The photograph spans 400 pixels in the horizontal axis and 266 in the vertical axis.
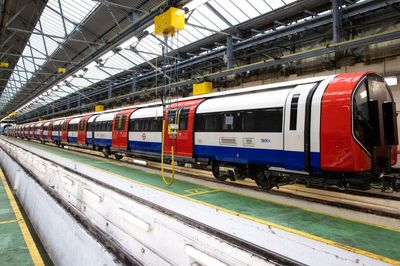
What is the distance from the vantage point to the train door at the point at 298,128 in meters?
6.54

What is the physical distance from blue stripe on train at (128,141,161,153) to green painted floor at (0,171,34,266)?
534 cm

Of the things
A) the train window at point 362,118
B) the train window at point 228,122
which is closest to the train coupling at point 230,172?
the train window at point 228,122

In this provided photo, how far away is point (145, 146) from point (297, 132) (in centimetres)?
756

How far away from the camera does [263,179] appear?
8070 millimetres

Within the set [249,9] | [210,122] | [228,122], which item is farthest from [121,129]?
[249,9]

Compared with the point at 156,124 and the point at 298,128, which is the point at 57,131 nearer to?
the point at 156,124

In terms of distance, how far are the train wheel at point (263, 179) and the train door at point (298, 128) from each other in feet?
3.30

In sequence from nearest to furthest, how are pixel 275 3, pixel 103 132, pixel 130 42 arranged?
pixel 130 42 < pixel 275 3 < pixel 103 132

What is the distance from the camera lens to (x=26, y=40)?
2025cm

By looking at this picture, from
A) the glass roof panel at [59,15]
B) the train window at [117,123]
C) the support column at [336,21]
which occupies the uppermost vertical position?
the glass roof panel at [59,15]

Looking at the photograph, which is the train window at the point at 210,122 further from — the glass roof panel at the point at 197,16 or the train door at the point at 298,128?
the glass roof panel at the point at 197,16

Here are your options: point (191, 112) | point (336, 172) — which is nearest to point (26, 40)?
point (191, 112)

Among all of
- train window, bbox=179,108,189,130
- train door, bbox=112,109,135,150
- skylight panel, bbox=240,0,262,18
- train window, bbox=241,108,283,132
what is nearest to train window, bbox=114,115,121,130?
train door, bbox=112,109,135,150

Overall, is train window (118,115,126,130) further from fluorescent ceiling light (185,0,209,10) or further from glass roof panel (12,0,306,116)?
fluorescent ceiling light (185,0,209,10)
